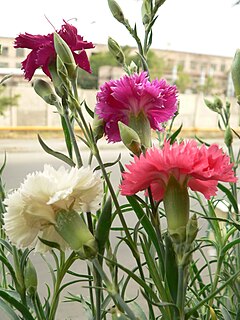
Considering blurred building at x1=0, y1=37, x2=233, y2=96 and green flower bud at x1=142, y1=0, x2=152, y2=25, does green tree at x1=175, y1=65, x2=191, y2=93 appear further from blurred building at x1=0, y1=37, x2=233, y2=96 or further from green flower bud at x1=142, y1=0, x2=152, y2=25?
green flower bud at x1=142, y1=0, x2=152, y2=25

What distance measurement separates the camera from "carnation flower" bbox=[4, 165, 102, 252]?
12.3 inches

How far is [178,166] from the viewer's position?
294mm

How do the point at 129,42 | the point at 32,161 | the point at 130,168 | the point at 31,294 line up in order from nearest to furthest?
the point at 130,168 → the point at 31,294 → the point at 129,42 → the point at 32,161

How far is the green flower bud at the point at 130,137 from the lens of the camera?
1.07 feet

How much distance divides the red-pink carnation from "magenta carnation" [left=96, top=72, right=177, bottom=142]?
61mm

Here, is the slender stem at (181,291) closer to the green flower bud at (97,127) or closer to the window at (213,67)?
the green flower bud at (97,127)

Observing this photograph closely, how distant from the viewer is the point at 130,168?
300 mm

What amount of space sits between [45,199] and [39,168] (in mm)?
583

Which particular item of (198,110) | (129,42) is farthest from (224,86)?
(129,42)

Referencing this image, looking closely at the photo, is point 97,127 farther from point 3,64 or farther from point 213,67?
point 213,67

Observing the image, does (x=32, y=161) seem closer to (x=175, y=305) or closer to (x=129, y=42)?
(x=129, y=42)

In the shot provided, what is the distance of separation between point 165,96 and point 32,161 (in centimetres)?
58

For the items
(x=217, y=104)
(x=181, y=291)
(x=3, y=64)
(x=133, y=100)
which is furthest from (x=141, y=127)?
(x=3, y=64)

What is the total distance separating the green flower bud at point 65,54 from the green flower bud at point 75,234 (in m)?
0.11
